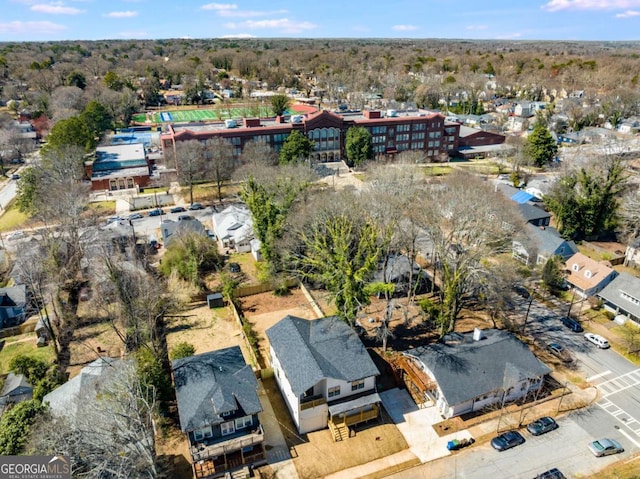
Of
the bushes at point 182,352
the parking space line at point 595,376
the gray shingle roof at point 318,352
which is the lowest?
the parking space line at point 595,376

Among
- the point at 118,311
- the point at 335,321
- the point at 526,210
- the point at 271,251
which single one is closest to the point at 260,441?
the point at 335,321

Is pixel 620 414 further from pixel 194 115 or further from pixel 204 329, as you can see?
pixel 194 115

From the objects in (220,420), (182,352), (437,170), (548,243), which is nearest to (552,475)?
(220,420)

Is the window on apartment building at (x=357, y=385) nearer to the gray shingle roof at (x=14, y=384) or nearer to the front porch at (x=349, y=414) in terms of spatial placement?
the front porch at (x=349, y=414)

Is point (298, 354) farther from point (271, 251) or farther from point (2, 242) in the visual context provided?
point (2, 242)

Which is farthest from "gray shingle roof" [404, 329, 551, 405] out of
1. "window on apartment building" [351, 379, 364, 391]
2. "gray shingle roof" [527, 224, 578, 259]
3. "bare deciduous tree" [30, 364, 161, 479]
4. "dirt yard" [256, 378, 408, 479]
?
"gray shingle roof" [527, 224, 578, 259]

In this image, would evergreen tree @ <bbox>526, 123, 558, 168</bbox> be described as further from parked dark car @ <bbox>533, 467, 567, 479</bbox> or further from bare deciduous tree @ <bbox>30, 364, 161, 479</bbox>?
bare deciduous tree @ <bbox>30, 364, 161, 479</bbox>

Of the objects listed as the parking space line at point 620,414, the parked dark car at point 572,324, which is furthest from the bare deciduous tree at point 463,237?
the parking space line at point 620,414

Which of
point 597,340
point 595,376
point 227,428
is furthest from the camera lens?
point 597,340
